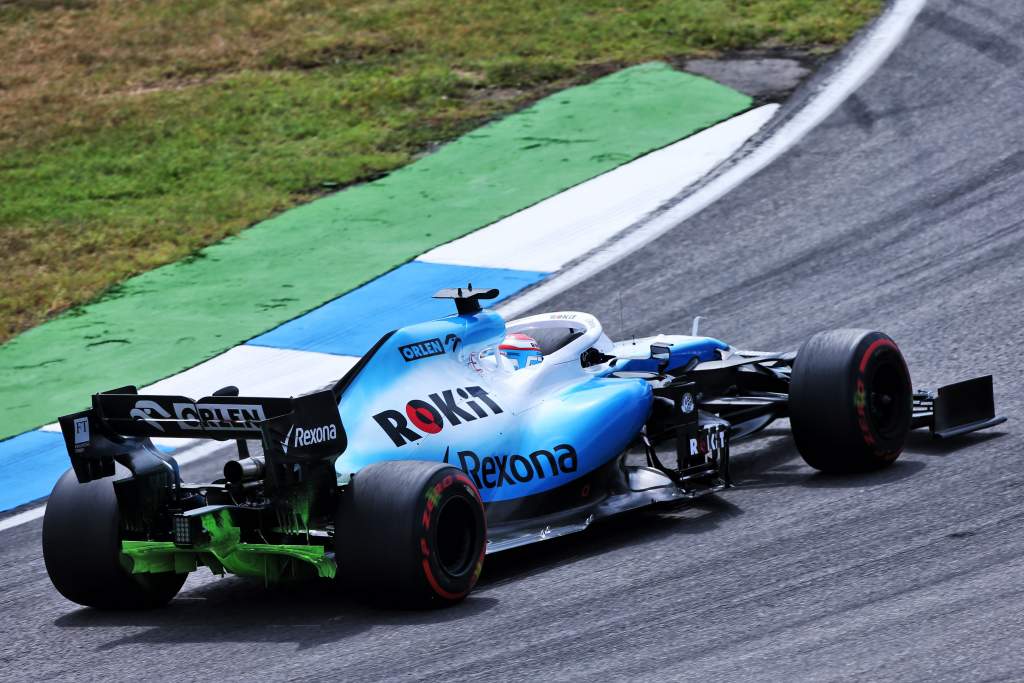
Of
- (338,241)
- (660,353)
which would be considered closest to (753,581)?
(660,353)

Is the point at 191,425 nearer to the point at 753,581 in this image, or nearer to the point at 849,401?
the point at 753,581

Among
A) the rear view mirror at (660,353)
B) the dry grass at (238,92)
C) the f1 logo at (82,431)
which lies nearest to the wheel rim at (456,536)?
the f1 logo at (82,431)

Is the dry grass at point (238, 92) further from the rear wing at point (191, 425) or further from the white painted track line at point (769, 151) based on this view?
the rear wing at point (191, 425)

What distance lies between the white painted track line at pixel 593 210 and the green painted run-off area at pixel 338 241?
0.70ft

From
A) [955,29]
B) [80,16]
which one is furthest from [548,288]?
[80,16]

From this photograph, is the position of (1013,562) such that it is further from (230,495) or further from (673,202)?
(673,202)

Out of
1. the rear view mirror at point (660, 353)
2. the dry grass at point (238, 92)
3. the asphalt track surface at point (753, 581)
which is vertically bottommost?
the asphalt track surface at point (753, 581)

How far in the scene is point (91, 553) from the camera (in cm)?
723

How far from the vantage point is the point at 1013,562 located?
675cm

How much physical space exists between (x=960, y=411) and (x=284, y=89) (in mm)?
12732

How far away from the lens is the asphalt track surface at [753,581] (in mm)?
6031

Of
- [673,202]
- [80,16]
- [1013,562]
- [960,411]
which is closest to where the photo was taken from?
[1013,562]

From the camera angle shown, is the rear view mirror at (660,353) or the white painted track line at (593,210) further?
the white painted track line at (593,210)

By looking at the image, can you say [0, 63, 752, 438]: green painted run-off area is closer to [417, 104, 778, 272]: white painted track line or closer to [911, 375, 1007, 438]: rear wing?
[417, 104, 778, 272]: white painted track line
